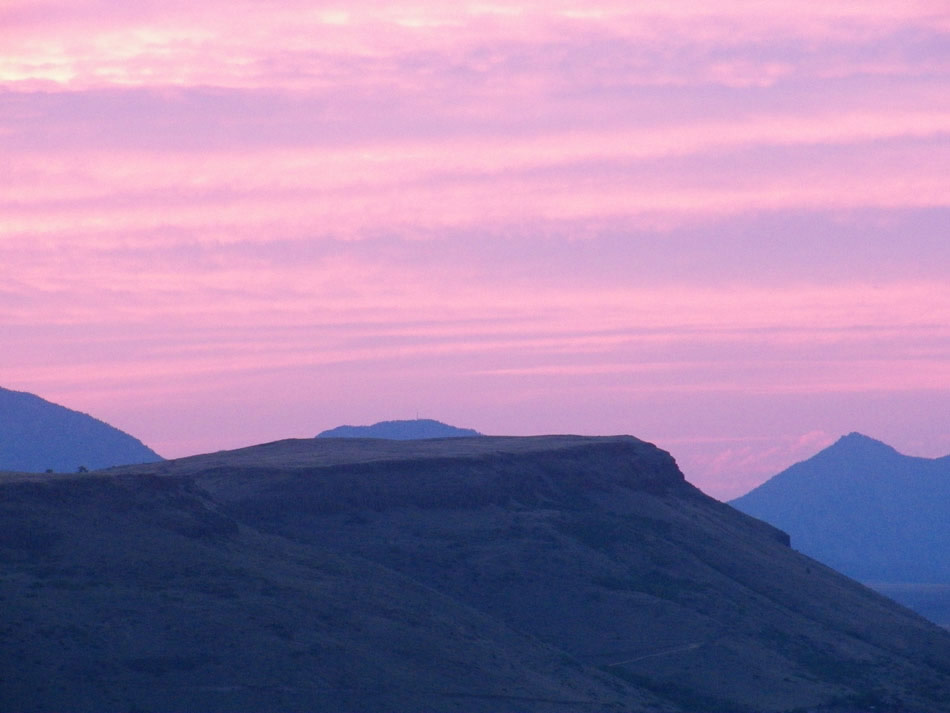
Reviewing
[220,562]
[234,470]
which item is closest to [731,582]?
[234,470]

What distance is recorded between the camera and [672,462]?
350ft

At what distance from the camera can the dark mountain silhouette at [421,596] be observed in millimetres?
53094

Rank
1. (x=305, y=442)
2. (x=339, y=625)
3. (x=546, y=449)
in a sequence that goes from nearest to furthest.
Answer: (x=339, y=625) → (x=546, y=449) → (x=305, y=442)

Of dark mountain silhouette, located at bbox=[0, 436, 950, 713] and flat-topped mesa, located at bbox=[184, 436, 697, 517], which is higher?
flat-topped mesa, located at bbox=[184, 436, 697, 517]

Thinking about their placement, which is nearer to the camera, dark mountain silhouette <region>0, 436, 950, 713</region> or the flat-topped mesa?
dark mountain silhouette <region>0, 436, 950, 713</region>

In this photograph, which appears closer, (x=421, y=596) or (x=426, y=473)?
(x=421, y=596)

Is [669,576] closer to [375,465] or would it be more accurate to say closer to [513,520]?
[513,520]

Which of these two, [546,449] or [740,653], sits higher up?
[546,449]

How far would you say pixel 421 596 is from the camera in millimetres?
66438

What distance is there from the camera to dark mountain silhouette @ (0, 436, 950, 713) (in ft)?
174

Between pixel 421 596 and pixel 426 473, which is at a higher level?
pixel 426 473

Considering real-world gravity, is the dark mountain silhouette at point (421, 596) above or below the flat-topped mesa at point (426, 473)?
below

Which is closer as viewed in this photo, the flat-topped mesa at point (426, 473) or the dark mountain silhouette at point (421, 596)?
the dark mountain silhouette at point (421, 596)

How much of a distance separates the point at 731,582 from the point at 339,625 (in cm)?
3081
